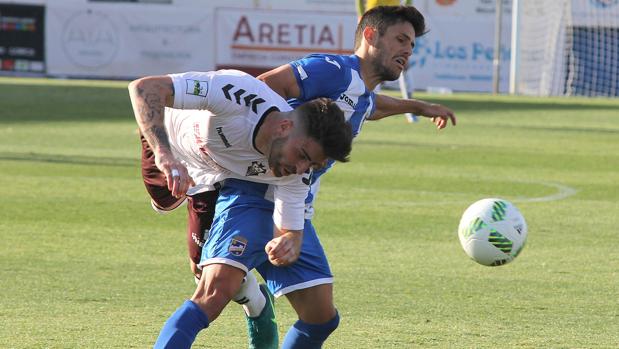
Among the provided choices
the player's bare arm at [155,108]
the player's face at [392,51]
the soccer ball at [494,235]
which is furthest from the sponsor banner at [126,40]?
the player's bare arm at [155,108]

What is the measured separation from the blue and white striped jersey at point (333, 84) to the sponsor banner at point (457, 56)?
2427 cm

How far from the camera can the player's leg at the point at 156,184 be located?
574cm

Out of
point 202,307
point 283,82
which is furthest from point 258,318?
point 283,82

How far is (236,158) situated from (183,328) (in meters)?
0.76

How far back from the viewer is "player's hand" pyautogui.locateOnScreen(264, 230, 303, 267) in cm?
492

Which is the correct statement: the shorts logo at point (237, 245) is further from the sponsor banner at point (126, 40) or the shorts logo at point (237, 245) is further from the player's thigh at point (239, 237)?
the sponsor banner at point (126, 40)

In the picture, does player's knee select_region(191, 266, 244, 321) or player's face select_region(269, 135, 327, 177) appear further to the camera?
player's knee select_region(191, 266, 244, 321)

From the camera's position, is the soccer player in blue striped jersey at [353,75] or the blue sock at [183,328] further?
the soccer player in blue striped jersey at [353,75]

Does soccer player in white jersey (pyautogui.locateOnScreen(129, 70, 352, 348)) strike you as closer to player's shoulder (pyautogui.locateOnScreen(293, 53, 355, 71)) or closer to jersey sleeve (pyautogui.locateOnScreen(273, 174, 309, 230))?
jersey sleeve (pyautogui.locateOnScreen(273, 174, 309, 230))

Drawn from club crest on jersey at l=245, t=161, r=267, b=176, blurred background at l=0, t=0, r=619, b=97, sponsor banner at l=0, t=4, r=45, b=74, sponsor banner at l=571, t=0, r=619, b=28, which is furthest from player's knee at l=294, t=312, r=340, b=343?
sponsor banner at l=571, t=0, r=619, b=28

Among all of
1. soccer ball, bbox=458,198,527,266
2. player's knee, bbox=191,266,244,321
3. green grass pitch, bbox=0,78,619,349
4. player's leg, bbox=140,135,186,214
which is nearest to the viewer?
player's knee, bbox=191,266,244,321

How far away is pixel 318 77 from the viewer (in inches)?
216

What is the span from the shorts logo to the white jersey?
0.53 ft

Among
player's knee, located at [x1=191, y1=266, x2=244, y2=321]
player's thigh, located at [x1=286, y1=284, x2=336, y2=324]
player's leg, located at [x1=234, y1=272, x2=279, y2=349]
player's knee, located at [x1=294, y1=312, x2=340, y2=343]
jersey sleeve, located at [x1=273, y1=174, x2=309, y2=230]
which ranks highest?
jersey sleeve, located at [x1=273, y1=174, x2=309, y2=230]
